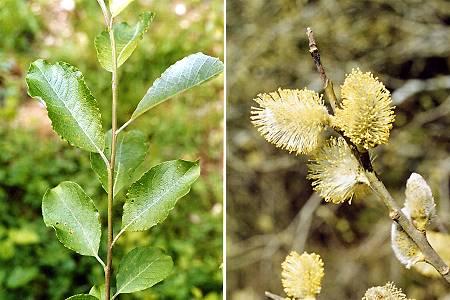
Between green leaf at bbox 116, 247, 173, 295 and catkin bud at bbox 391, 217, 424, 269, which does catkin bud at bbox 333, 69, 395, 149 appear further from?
green leaf at bbox 116, 247, 173, 295

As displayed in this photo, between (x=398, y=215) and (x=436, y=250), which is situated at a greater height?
(x=398, y=215)

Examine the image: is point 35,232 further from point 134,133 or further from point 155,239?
point 134,133

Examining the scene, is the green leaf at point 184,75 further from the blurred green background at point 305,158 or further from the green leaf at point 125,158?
the blurred green background at point 305,158

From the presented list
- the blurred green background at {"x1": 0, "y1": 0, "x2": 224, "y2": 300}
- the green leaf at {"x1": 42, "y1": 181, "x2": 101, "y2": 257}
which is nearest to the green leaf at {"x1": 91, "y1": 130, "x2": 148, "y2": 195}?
the green leaf at {"x1": 42, "y1": 181, "x2": 101, "y2": 257}

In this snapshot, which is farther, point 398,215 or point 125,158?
point 125,158

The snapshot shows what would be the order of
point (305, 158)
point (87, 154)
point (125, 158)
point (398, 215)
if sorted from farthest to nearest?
1. point (87, 154)
2. point (305, 158)
3. point (125, 158)
4. point (398, 215)

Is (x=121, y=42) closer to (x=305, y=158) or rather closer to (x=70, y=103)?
(x=70, y=103)

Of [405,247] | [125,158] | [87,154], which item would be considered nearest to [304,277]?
[405,247]
